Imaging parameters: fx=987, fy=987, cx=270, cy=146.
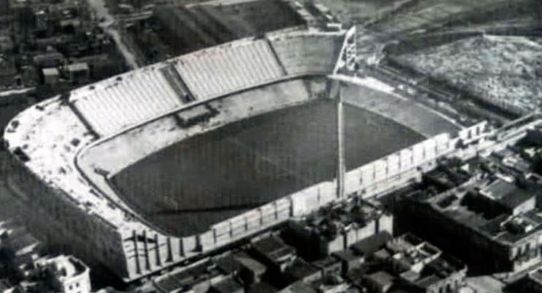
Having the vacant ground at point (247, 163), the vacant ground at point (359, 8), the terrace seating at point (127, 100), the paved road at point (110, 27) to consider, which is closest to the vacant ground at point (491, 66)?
the vacant ground at point (359, 8)

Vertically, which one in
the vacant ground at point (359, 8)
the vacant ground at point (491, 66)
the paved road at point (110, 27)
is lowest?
the vacant ground at point (491, 66)

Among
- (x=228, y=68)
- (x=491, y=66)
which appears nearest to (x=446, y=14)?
(x=491, y=66)

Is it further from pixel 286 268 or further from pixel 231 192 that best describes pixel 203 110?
pixel 286 268

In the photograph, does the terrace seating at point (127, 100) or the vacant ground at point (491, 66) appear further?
the vacant ground at point (491, 66)

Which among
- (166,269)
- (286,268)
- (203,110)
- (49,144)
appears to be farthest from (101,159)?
(286,268)

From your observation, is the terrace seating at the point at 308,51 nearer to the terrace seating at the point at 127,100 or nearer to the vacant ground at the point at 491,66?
the vacant ground at the point at 491,66

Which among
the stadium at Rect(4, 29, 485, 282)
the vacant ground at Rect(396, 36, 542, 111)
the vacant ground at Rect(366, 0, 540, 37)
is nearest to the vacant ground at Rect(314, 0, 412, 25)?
the vacant ground at Rect(366, 0, 540, 37)

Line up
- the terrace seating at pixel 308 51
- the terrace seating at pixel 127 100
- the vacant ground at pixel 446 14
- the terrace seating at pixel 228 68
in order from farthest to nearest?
the vacant ground at pixel 446 14 < the terrace seating at pixel 308 51 < the terrace seating at pixel 228 68 < the terrace seating at pixel 127 100
